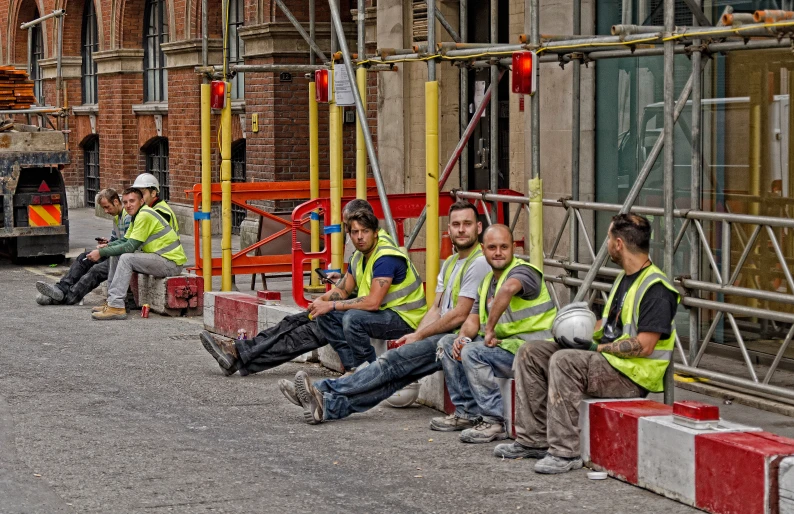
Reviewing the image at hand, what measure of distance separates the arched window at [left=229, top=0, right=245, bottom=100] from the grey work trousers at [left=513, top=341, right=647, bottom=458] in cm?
1425

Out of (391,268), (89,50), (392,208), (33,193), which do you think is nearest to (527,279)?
(391,268)

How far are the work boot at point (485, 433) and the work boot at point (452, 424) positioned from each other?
8.6 inches

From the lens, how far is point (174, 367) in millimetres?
10516

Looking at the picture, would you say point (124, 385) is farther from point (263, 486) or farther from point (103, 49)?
point (103, 49)

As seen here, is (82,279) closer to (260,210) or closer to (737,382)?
(260,210)

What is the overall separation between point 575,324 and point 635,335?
0.31 meters

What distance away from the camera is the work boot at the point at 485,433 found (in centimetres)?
783

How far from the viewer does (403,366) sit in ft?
27.3

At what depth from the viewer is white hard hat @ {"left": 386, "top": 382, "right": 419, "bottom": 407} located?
8.88 metres

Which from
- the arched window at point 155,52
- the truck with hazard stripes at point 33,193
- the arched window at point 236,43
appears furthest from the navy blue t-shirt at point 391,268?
the arched window at point 155,52

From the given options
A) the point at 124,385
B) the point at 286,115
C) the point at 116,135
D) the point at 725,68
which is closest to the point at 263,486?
the point at 124,385

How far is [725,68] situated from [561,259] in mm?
2260

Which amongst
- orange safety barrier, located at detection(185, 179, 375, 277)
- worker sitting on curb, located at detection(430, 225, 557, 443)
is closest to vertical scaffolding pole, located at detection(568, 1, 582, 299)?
orange safety barrier, located at detection(185, 179, 375, 277)

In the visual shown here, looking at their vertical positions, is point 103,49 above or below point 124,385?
above
